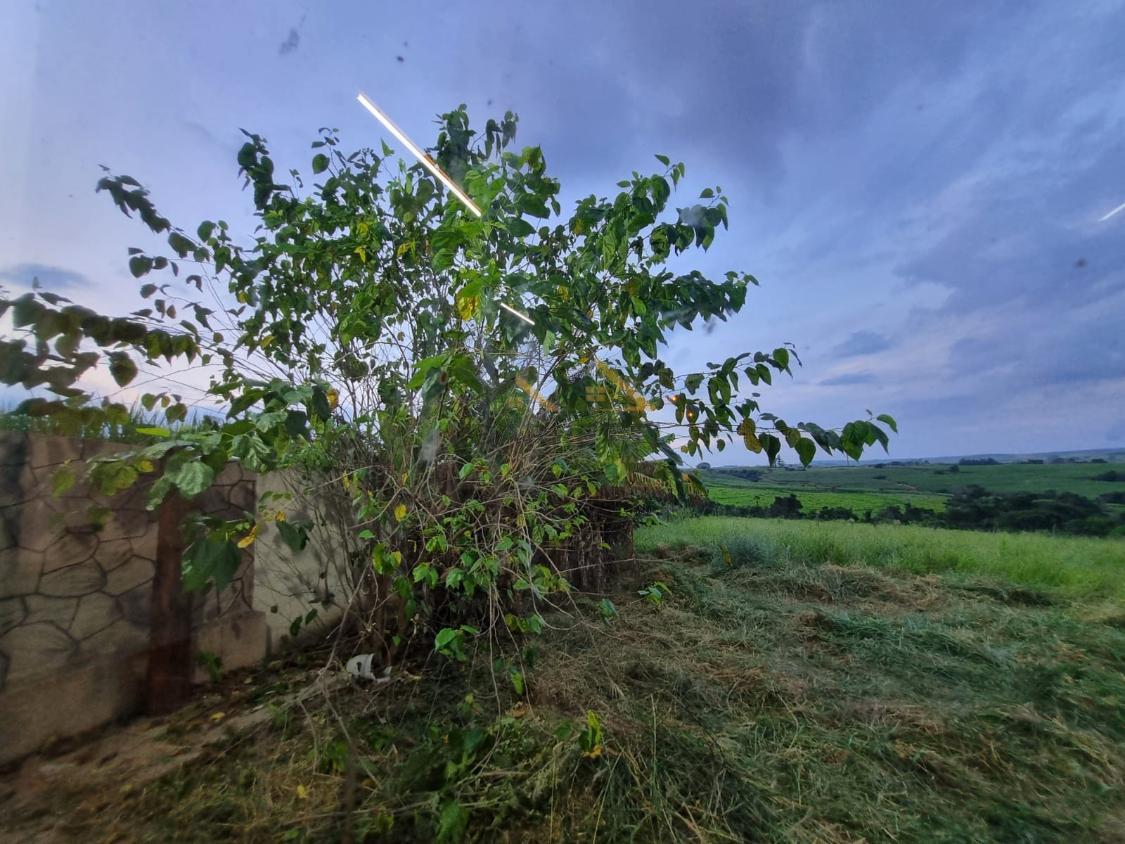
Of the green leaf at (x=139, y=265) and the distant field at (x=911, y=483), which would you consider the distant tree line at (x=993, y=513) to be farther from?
the green leaf at (x=139, y=265)

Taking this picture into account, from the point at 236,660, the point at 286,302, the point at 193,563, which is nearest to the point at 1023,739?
the point at 193,563

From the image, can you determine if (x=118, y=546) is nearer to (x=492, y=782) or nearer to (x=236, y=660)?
(x=236, y=660)

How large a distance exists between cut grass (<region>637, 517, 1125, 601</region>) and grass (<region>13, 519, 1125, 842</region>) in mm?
193

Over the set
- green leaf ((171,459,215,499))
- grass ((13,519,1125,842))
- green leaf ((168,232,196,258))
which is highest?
green leaf ((168,232,196,258))

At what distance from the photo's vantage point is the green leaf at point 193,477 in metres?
1.13

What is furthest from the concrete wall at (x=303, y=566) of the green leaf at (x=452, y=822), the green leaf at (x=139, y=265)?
the green leaf at (x=452, y=822)

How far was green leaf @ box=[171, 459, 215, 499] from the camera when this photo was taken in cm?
113

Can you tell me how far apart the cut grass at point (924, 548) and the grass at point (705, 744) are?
0.19m

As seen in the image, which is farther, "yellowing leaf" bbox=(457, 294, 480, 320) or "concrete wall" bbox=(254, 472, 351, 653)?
"concrete wall" bbox=(254, 472, 351, 653)

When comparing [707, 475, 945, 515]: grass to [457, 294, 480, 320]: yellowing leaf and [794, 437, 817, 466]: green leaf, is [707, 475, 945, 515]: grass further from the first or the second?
[457, 294, 480, 320]: yellowing leaf

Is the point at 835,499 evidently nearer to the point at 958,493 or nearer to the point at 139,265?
the point at 958,493

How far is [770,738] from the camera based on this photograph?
→ 192 cm

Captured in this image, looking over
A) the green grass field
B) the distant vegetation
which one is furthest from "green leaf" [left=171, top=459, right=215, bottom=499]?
the green grass field

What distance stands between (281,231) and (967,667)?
3.86 meters
